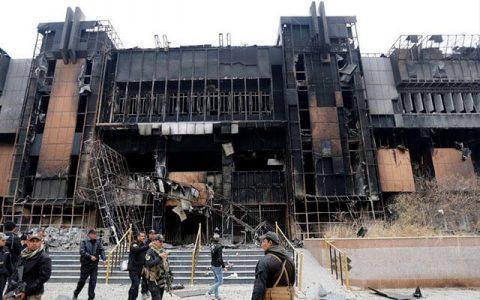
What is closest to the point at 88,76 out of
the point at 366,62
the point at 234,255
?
the point at 234,255

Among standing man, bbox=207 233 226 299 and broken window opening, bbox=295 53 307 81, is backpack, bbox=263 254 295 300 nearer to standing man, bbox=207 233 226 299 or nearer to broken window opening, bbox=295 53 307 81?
standing man, bbox=207 233 226 299

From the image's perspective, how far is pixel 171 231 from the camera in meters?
26.0

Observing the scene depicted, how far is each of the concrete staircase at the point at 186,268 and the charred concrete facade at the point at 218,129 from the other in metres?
6.56

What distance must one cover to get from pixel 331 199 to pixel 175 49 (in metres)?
16.3

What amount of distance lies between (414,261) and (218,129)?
16502 millimetres

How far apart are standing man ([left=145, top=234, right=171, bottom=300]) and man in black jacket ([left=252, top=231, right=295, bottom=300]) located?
3809 mm

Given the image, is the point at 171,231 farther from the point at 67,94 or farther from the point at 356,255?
the point at 356,255

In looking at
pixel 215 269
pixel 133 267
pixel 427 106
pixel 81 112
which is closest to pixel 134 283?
pixel 133 267

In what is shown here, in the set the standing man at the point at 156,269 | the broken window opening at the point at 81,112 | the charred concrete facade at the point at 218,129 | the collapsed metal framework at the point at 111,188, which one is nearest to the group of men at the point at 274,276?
the standing man at the point at 156,269

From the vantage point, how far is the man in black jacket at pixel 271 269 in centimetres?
439

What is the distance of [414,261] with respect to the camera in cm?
1328

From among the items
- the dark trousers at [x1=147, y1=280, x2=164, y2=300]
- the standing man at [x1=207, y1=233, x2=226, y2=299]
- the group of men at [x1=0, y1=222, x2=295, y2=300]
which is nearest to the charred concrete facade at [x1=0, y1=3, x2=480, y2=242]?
the standing man at [x1=207, y1=233, x2=226, y2=299]

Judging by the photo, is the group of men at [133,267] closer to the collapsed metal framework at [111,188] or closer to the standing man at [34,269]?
the standing man at [34,269]

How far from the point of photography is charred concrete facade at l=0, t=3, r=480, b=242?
24.7 metres
